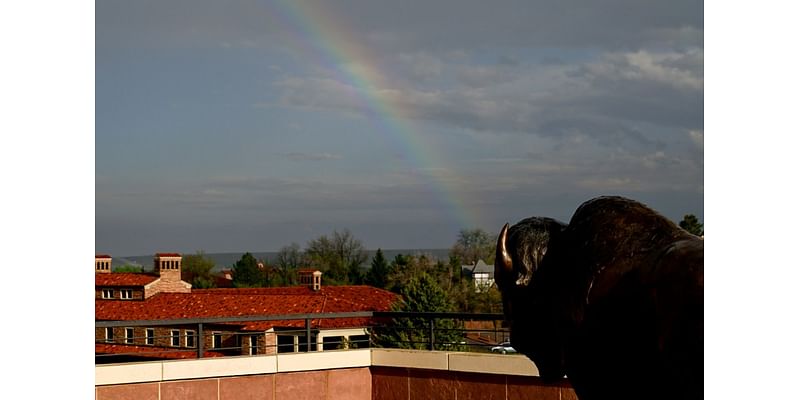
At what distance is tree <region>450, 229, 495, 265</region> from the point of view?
136 feet

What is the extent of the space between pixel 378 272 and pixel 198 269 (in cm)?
1358

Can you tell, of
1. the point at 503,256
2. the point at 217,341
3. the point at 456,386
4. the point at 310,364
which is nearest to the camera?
the point at 503,256

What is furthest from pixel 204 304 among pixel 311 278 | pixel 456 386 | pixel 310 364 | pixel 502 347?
pixel 456 386

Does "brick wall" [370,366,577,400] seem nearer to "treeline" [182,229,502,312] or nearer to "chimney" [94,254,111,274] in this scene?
"treeline" [182,229,502,312]

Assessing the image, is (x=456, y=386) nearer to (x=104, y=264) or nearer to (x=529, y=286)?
(x=529, y=286)

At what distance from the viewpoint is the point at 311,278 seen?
45.4 metres

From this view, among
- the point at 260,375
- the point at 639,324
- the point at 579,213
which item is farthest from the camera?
the point at 260,375

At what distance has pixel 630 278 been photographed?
1354mm

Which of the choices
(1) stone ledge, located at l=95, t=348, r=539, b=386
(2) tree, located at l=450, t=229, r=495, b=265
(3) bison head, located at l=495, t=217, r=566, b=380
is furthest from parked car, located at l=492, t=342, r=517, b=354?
(2) tree, located at l=450, t=229, r=495, b=265

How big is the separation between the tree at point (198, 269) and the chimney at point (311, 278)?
389 inches

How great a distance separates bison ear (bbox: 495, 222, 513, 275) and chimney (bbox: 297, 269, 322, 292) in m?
41.2
